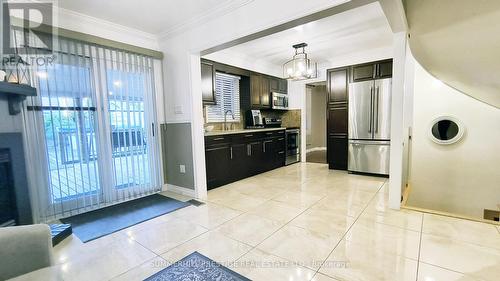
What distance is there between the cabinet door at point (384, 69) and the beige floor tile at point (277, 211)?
2983mm

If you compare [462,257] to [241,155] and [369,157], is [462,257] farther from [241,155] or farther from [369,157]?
[241,155]

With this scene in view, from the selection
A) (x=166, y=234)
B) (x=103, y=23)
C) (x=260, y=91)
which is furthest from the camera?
(x=260, y=91)

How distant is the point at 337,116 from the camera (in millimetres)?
4566

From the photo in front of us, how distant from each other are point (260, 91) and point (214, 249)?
12.5ft

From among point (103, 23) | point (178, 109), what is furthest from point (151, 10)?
point (178, 109)

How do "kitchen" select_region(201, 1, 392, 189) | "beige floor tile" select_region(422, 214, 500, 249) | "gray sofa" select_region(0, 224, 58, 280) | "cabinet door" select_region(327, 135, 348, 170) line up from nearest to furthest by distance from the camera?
"gray sofa" select_region(0, 224, 58, 280), "beige floor tile" select_region(422, 214, 500, 249), "kitchen" select_region(201, 1, 392, 189), "cabinet door" select_region(327, 135, 348, 170)

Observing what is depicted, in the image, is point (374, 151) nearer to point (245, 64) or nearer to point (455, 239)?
point (455, 239)

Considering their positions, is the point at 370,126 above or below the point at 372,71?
below

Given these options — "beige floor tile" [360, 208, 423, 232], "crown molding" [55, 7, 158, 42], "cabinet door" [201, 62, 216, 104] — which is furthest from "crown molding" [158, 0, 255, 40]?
"beige floor tile" [360, 208, 423, 232]

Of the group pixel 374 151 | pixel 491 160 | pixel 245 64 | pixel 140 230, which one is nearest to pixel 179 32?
pixel 245 64

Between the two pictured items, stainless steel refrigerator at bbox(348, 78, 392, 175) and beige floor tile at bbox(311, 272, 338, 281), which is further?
stainless steel refrigerator at bbox(348, 78, 392, 175)

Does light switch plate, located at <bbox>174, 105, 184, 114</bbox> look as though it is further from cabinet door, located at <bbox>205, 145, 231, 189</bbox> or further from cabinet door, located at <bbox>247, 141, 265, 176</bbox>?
cabinet door, located at <bbox>247, 141, 265, 176</bbox>

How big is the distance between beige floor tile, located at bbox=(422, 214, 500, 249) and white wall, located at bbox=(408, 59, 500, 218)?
7.90 ft

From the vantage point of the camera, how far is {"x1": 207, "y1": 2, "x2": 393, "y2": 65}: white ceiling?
9.86 feet
